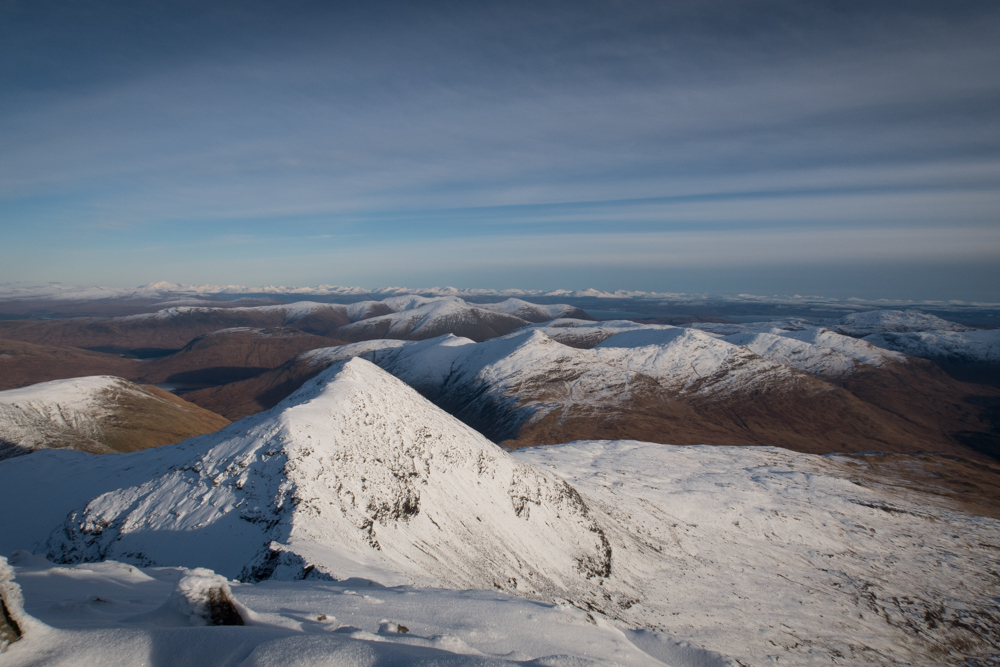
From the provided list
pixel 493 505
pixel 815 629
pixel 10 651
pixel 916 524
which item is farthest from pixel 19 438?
pixel 916 524

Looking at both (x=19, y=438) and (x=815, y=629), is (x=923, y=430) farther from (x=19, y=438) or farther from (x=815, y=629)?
(x=19, y=438)

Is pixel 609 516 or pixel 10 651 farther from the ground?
pixel 10 651

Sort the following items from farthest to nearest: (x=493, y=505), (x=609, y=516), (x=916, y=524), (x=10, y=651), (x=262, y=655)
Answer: (x=916, y=524) → (x=609, y=516) → (x=493, y=505) → (x=262, y=655) → (x=10, y=651)

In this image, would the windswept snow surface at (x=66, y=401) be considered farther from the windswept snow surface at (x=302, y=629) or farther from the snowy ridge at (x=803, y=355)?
the snowy ridge at (x=803, y=355)

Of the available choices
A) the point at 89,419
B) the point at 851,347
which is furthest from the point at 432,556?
the point at 851,347

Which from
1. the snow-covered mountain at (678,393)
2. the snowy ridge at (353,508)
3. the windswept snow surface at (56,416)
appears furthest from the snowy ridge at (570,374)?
the windswept snow surface at (56,416)

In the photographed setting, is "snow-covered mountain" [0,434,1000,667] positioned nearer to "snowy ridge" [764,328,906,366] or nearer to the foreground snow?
the foreground snow
